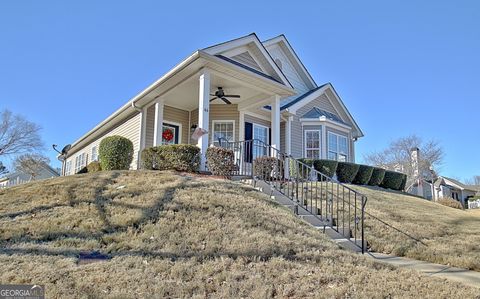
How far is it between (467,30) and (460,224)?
8104mm

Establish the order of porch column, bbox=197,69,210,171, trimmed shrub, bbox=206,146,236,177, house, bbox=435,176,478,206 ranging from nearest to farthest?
trimmed shrub, bbox=206,146,236,177 < porch column, bbox=197,69,210,171 < house, bbox=435,176,478,206

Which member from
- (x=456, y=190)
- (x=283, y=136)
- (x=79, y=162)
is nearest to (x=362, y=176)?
(x=283, y=136)

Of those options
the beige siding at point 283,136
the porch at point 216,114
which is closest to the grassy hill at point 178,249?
→ the porch at point 216,114

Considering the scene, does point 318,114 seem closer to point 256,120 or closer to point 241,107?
point 256,120

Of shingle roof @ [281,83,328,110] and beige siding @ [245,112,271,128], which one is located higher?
shingle roof @ [281,83,328,110]

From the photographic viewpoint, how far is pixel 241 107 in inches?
592

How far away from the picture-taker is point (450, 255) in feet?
21.7

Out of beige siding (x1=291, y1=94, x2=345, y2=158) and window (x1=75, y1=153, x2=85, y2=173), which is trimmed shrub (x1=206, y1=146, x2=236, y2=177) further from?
window (x1=75, y1=153, x2=85, y2=173)

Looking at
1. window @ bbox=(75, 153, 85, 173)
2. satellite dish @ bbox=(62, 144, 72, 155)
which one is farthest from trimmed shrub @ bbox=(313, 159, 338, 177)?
satellite dish @ bbox=(62, 144, 72, 155)

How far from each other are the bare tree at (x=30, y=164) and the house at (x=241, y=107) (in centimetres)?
1957

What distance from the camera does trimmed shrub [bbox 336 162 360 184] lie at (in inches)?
606

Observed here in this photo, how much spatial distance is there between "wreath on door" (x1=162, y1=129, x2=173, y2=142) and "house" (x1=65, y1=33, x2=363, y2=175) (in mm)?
44

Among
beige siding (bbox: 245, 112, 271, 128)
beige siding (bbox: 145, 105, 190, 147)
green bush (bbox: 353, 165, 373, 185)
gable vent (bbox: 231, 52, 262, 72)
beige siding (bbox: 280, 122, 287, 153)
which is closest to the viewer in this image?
gable vent (bbox: 231, 52, 262, 72)

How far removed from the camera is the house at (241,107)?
1180 cm
